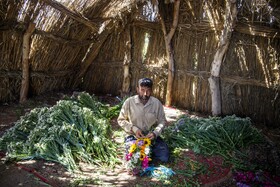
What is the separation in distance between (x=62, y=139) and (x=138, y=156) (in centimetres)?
106

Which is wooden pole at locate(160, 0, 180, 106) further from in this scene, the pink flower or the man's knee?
the pink flower

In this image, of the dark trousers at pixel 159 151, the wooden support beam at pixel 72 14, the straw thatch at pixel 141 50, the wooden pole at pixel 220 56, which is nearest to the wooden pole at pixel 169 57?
the straw thatch at pixel 141 50

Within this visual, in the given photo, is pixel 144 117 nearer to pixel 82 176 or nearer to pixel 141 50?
pixel 82 176

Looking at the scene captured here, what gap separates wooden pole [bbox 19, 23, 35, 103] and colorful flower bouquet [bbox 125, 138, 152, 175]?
3694mm

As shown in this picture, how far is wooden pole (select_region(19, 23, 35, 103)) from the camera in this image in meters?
5.64

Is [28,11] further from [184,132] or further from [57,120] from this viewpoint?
[184,132]

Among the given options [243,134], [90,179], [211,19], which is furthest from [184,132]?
[211,19]

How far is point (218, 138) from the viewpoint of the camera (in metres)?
3.89

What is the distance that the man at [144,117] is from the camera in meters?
3.53

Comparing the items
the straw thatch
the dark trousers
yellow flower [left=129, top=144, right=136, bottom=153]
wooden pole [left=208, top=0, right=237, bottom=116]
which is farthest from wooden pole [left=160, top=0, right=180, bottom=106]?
yellow flower [left=129, top=144, right=136, bottom=153]

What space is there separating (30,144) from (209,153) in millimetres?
2477

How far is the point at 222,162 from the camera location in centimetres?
361

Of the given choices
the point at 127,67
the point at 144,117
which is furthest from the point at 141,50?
the point at 144,117

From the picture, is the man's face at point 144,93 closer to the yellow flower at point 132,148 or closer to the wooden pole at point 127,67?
the yellow flower at point 132,148
